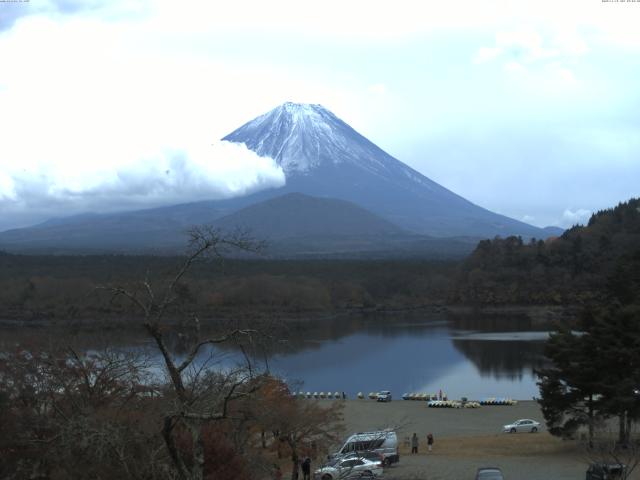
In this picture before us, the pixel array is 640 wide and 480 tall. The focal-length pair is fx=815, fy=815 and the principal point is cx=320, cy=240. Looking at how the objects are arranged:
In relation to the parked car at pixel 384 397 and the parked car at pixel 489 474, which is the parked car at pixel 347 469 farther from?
the parked car at pixel 384 397

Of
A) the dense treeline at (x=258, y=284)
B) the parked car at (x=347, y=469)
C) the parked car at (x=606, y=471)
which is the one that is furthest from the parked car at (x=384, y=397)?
the dense treeline at (x=258, y=284)

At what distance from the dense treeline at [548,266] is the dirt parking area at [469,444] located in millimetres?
32828

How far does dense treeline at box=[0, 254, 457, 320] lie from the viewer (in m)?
46.3

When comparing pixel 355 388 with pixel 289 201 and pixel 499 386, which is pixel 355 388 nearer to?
pixel 499 386

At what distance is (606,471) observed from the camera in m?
7.54

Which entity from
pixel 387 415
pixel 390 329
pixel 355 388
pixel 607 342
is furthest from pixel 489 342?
pixel 607 342

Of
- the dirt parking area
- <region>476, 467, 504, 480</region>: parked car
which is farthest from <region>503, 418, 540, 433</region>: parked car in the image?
<region>476, 467, 504, 480</region>: parked car

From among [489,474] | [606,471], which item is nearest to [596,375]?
[489,474]

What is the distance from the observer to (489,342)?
3528 centimetres

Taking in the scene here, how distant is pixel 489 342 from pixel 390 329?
347 inches

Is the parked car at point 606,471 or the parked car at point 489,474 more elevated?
the parked car at point 606,471

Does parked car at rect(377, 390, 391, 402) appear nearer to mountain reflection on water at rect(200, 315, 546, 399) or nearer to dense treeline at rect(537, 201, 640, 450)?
mountain reflection on water at rect(200, 315, 546, 399)

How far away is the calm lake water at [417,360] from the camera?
2483cm

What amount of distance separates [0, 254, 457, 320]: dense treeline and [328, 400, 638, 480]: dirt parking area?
2108cm
